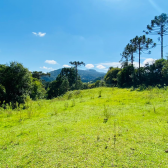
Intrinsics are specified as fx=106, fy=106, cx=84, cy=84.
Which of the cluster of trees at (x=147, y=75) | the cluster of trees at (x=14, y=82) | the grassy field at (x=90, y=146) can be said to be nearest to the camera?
the grassy field at (x=90, y=146)

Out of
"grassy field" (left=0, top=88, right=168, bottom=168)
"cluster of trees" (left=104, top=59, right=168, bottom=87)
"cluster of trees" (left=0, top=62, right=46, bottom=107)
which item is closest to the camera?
"grassy field" (left=0, top=88, right=168, bottom=168)

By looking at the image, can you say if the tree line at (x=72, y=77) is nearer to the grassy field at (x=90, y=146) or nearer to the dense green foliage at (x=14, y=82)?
the dense green foliage at (x=14, y=82)

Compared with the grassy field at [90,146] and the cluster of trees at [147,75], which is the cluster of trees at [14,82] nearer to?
the grassy field at [90,146]

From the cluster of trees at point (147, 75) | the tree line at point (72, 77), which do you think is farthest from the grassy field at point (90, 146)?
the cluster of trees at point (147, 75)

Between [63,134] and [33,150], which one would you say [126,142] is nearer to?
[63,134]

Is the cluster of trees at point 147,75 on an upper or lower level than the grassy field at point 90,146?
upper

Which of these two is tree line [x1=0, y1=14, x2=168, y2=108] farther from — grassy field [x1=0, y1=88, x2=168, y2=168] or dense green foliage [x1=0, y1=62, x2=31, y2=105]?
grassy field [x1=0, y1=88, x2=168, y2=168]

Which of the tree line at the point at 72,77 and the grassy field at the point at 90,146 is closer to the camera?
the grassy field at the point at 90,146

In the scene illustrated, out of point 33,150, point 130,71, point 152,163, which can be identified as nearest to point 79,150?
point 33,150

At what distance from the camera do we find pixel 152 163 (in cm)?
243

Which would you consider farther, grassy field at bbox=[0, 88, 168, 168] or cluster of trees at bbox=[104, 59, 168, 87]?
cluster of trees at bbox=[104, 59, 168, 87]

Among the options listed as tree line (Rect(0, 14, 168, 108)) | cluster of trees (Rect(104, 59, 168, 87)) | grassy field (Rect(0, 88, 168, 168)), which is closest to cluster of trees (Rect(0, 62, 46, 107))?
tree line (Rect(0, 14, 168, 108))

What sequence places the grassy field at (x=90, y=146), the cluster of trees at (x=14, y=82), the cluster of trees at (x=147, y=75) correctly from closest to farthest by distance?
the grassy field at (x=90, y=146) < the cluster of trees at (x=14, y=82) < the cluster of trees at (x=147, y=75)

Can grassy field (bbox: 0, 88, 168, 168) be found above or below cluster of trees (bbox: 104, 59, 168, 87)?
below
